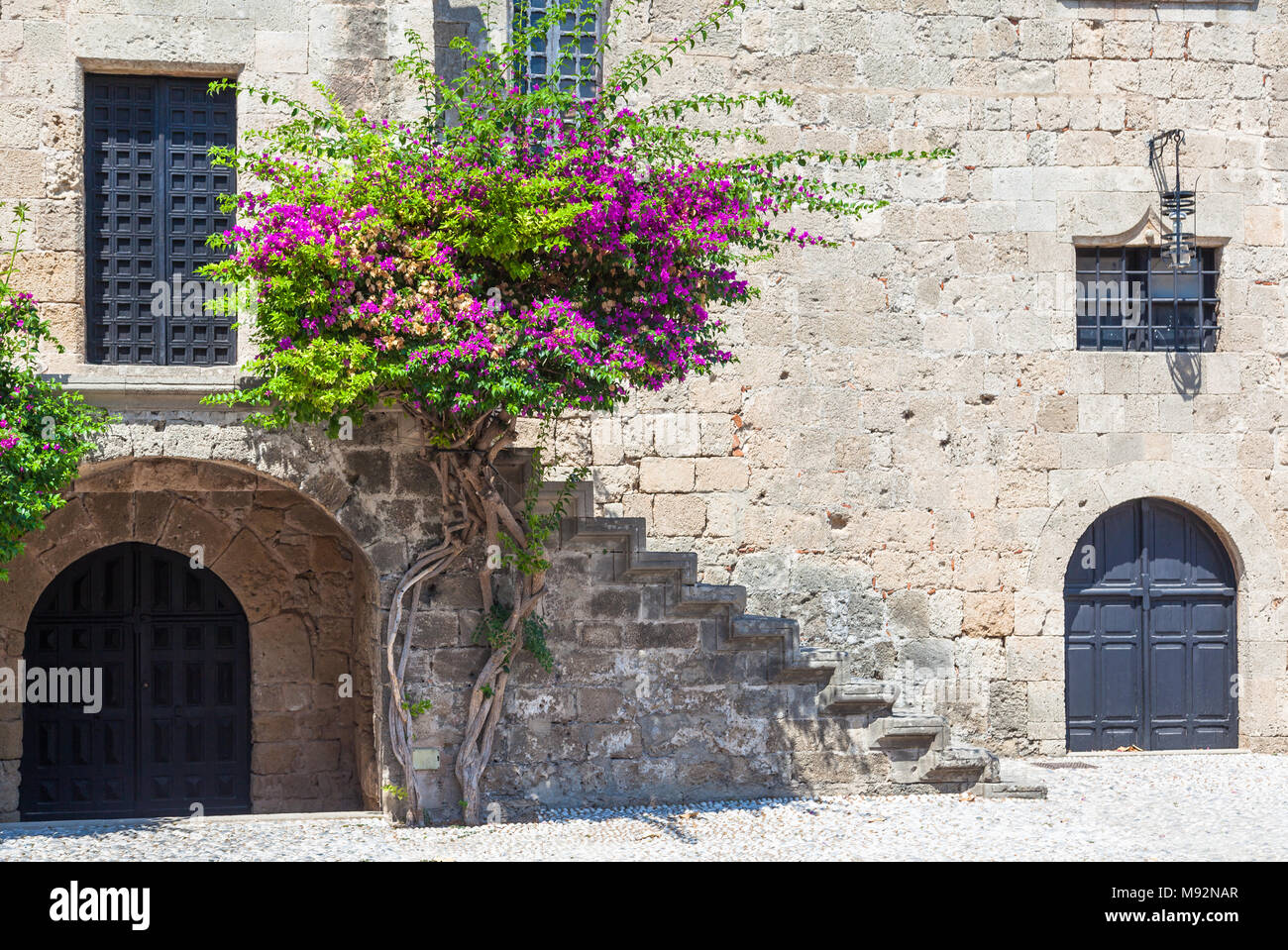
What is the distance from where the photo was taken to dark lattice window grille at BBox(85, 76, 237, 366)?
25.7 feet

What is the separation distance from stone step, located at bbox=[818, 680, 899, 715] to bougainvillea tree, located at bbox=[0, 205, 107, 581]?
4.23 metres

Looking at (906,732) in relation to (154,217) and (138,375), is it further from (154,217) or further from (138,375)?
(154,217)

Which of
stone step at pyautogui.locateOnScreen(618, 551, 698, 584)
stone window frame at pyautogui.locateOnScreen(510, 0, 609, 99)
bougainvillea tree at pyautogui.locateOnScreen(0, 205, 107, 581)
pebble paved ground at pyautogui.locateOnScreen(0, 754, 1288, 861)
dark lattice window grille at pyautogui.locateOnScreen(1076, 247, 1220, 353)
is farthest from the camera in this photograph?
dark lattice window grille at pyautogui.locateOnScreen(1076, 247, 1220, 353)

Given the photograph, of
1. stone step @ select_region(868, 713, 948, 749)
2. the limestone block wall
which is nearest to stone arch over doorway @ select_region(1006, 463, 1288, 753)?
the limestone block wall

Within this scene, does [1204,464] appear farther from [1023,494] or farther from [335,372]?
[335,372]

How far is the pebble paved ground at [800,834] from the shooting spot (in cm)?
696

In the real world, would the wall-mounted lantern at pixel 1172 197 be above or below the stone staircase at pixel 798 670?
above

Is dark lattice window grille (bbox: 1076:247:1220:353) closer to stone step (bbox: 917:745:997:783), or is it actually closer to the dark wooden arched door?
stone step (bbox: 917:745:997:783)

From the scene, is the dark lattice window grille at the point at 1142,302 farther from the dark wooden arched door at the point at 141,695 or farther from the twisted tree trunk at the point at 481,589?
the dark wooden arched door at the point at 141,695

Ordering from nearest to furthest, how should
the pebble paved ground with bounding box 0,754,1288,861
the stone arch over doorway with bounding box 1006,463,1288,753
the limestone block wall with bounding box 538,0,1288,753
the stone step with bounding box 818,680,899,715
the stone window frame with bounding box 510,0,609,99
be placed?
the pebble paved ground with bounding box 0,754,1288,861, the stone step with bounding box 818,680,899,715, the stone window frame with bounding box 510,0,609,99, the limestone block wall with bounding box 538,0,1288,753, the stone arch over doorway with bounding box 1006,463,1288,753

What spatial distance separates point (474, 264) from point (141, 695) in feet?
13.0

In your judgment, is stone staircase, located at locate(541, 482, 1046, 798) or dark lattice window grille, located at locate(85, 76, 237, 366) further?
stone staircase, located at locate(541, 482, 1046, 798)

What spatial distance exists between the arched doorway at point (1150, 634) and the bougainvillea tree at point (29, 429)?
21.2 feet

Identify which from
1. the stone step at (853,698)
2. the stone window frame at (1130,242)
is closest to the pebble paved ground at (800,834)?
the stone step at (853,698)
